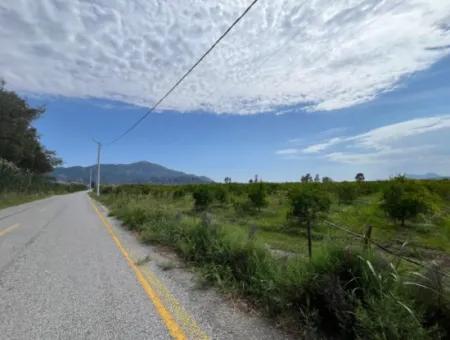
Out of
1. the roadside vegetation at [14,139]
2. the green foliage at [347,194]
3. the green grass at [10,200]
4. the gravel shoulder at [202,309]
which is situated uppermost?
the roadside vegetation at [14,139]

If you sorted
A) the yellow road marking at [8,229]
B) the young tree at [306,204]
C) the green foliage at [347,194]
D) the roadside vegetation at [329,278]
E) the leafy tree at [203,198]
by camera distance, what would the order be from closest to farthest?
the roadside vegetation at [329,278] → the yellow road marking at [8,229] → the young tree at [306,204] → the green foliage at [347,194] → the leafy tree at [203,198]

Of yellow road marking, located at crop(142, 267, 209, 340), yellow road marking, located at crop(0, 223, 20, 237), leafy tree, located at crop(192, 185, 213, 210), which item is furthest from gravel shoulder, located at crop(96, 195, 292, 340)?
leafy tree, located at crop(192, 185, 213, 210)

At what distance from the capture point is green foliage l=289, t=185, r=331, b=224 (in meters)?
16.5

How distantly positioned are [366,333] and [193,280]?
139 inches

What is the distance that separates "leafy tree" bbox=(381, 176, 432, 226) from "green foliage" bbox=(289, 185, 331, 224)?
2.66m

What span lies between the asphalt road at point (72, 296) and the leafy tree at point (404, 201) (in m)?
11.8

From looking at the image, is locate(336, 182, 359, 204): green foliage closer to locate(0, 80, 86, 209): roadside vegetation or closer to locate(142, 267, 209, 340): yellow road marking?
locate(142, 267, 209, 340): yellow road marking

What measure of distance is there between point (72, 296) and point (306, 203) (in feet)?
41.3

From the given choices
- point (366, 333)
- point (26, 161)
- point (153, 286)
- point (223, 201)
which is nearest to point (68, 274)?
point (153, 286)

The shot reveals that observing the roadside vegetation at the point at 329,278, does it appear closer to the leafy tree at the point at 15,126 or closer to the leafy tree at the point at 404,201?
the leafy tree at the point at 404,201

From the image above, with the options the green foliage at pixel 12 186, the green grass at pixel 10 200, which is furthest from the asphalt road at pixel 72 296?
the green foliage at pixel 12 186

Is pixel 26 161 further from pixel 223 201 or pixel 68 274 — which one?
pixel 68 274

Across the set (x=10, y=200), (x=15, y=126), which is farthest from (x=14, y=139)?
(x=10, y=200)

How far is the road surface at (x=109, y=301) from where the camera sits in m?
4.23
